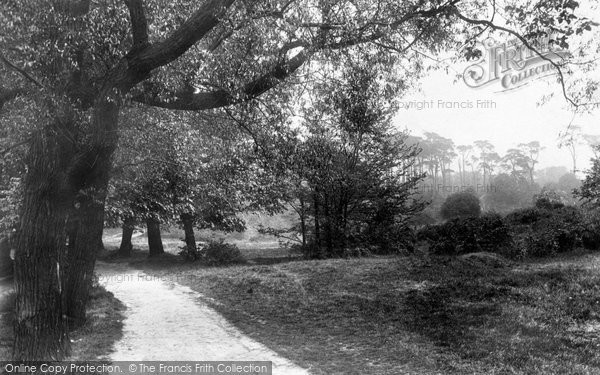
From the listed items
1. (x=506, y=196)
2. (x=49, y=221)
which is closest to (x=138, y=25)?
(x=49, y=221)

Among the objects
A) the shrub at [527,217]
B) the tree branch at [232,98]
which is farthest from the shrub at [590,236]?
the tree branch at [232,98]

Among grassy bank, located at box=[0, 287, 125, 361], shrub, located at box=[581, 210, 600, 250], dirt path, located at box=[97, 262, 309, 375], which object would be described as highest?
shrub, located at box=[581, 210, 600, 250]

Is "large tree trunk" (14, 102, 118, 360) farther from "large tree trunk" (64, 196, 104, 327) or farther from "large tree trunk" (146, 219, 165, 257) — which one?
"large tree trunk" (146, 219, 165, 257)

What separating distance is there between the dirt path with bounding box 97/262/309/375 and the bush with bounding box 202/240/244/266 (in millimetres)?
7102

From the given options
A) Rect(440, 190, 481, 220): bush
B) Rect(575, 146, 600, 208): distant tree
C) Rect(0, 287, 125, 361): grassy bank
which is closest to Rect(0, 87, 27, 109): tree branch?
Rect(0, 287, 125, 361): grassy bank

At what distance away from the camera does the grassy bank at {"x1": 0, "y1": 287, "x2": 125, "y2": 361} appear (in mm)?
8500

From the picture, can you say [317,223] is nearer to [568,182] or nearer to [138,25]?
[138,25]

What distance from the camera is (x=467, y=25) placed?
9.14m

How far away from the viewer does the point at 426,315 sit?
32.3 feet

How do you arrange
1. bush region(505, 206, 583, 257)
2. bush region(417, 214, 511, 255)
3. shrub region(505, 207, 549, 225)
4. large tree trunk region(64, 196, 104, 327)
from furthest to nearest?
shrub region(505, 207, 549, 225), bush region(417, 214, 511, 255), bush region(505, 206, 583, 257), large tree trunk region(64, 196, 104, 327)

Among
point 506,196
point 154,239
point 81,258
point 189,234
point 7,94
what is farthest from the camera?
point 506,196

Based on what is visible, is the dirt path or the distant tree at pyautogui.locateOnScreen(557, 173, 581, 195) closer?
the dirt path

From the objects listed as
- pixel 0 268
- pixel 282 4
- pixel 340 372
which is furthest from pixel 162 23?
pixel 0 268

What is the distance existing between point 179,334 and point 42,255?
167 inches
